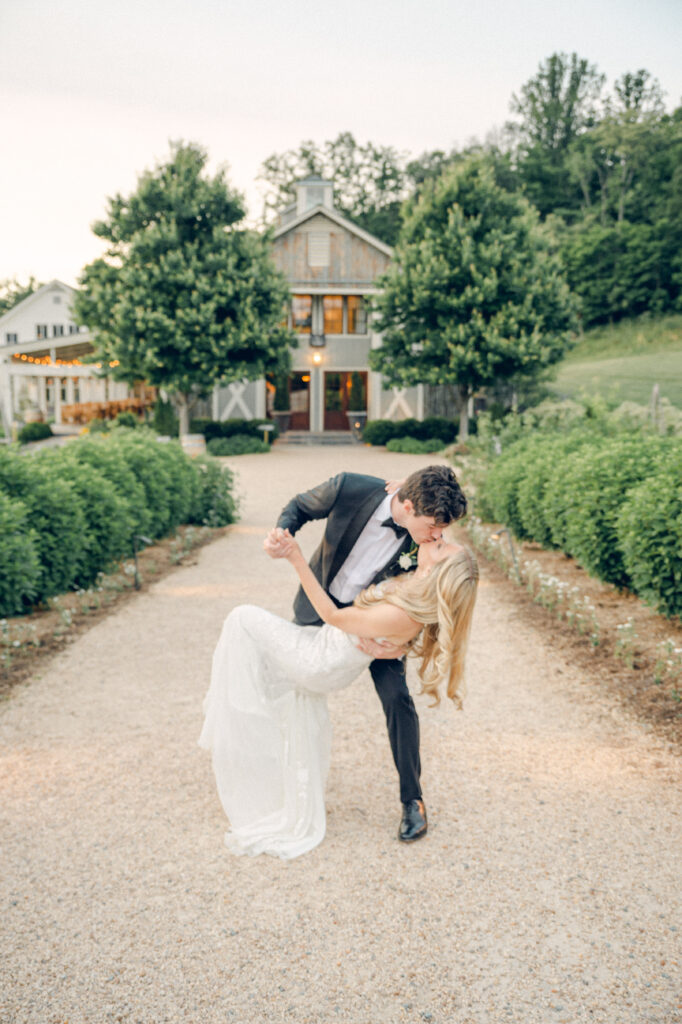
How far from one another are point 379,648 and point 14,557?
3.84 meters

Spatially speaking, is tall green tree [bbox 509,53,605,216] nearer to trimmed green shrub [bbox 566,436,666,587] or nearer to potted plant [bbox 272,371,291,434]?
potted plant [bbox 272,371,291,434]

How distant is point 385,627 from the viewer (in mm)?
3324

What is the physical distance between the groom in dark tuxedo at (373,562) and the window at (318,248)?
29407 mm

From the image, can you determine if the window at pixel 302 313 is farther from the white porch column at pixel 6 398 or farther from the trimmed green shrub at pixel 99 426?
the white porch column at pixel 6 398

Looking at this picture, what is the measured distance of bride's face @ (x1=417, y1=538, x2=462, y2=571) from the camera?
3.27m

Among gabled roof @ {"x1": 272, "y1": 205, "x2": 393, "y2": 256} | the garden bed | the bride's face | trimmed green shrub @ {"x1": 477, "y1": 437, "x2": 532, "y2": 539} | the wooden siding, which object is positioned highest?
gabled roof @ {"x1": 272, "y1": 205, "x2": 393, "y2": 256}

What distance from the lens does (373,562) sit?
3.85 m

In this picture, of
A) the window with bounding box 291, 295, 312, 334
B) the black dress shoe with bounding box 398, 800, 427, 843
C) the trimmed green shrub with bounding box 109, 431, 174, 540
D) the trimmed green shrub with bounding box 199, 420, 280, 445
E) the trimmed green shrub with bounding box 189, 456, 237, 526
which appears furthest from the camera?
the window with bounding box 291, 295, 312, 334

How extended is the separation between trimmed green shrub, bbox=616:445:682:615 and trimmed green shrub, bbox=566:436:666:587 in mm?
746

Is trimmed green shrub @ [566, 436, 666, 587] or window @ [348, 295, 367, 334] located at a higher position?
window @ [348, 295, 367, 334]

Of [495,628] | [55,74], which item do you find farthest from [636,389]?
[495,628]

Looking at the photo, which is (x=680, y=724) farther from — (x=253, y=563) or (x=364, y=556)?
(x=253, y=563)

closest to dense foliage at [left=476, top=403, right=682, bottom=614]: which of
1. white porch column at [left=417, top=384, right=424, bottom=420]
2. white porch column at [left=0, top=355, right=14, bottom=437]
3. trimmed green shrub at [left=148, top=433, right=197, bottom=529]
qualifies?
trimmed green shrub at [left=148, top=433, right=197, bottom=529]

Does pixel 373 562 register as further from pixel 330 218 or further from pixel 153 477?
pixel 330 218
